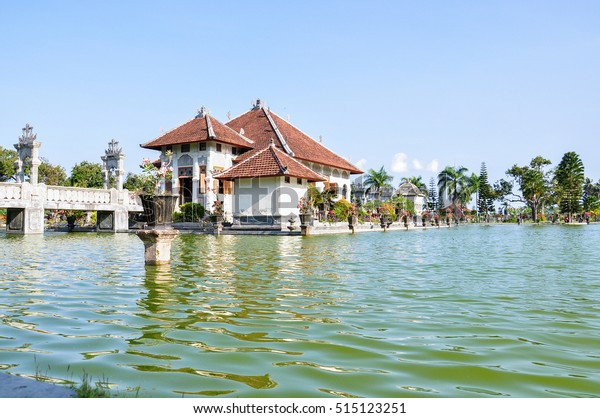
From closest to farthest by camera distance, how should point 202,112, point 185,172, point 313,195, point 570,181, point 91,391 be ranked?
1. point 91,391
2. point 313,195
3. point 185,172
4. point 202,112
5. point 570,181

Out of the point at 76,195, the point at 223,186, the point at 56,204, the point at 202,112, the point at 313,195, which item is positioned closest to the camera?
the point at 56,204

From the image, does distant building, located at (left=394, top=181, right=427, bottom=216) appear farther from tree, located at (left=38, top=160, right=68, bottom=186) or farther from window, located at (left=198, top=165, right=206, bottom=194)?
tree, located at (left=38, top=160, right=68, bottom=186)

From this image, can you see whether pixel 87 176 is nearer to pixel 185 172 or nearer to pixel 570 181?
pixel 185 172

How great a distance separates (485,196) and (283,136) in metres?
49.0

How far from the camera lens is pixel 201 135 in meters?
34.2

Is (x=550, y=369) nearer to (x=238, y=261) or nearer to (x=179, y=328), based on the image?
(x=179, y=328)

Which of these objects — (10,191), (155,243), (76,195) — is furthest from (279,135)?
(155,243)

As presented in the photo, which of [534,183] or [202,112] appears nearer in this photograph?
[202,112]

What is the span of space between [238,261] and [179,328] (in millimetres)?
6939

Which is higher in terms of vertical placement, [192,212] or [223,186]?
[223,186]

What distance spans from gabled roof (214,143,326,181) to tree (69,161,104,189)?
83.9ft

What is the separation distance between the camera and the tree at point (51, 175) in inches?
2073

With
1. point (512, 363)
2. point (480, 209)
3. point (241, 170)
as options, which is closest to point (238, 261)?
point (512, 363)

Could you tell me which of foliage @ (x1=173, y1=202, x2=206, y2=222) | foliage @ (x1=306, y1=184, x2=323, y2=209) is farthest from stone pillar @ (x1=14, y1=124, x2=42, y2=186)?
foliage @ (x1=306, y1=184, x2=323, y2=209)
